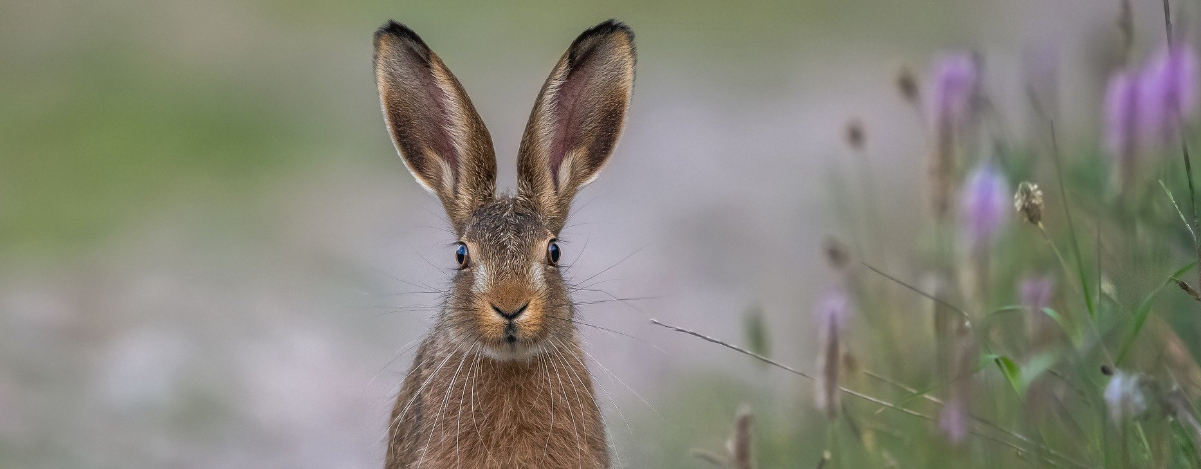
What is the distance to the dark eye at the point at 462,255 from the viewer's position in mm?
4213

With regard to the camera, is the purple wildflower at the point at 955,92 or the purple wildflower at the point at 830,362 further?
the purple wildflower at the point at 955,92

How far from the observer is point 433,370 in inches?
173

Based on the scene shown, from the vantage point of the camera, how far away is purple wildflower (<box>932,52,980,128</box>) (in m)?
3.74

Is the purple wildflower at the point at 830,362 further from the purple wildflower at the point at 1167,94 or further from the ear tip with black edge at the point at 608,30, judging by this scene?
the ear tip with black edge at the point at 608,30

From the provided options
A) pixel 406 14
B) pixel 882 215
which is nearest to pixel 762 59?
pixel 406 14

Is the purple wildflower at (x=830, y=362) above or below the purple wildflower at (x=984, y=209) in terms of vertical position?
below

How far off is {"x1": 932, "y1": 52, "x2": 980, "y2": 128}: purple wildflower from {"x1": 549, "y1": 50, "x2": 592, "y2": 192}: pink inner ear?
1008 millimetres

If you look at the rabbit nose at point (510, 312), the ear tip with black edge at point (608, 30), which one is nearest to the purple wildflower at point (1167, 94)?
the ear tip with black edge at point (608, 30)

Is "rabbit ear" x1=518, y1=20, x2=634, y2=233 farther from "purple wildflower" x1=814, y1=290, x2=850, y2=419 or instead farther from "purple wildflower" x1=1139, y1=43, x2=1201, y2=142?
"purple wildflower" x1=1139, y1=43, x2=1201, y2=142

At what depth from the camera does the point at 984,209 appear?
Result: 3371 mm

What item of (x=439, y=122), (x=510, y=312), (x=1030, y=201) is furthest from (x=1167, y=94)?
(x=439, y=122)

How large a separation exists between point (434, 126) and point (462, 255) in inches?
16.3

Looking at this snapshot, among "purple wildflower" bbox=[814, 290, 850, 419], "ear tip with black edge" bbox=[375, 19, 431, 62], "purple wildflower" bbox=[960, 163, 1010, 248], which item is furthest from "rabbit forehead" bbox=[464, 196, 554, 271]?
"purple wildflower" bbox=[960, 163, 1010, 248]

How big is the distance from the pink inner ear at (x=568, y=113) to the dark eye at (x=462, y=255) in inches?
14.4
